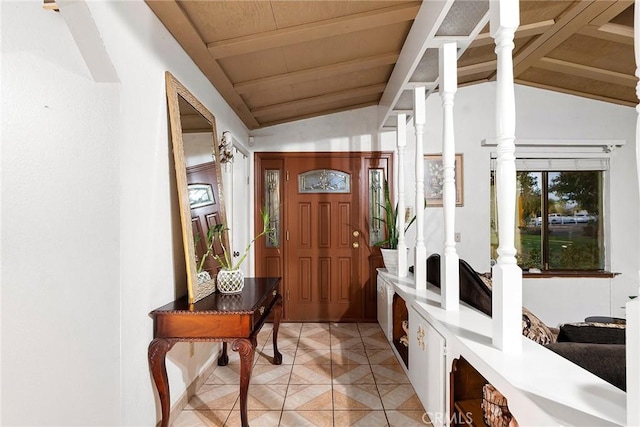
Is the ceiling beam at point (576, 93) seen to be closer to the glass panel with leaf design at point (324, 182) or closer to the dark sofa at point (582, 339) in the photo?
the glass panel with leaf design at point (324, 182)

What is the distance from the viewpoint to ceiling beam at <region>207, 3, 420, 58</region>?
7.63ft

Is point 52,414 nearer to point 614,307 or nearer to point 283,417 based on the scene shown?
point 283,417

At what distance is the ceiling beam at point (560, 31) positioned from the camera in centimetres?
271

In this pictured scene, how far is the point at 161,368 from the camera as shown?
1.89 m

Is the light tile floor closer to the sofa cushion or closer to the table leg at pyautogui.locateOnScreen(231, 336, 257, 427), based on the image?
the table leg at pyautogui.locateOnScreen(231, 336, 257, 427)

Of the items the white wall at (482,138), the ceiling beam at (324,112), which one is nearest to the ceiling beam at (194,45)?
the ceiling beam at (324,112)

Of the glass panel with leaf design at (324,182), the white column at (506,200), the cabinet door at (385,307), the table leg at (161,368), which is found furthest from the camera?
the glass panel with leaf design at (324,182)

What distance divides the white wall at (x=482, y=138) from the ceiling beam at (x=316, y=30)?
2041 mm

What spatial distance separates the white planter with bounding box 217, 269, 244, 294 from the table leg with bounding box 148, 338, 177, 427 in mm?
549

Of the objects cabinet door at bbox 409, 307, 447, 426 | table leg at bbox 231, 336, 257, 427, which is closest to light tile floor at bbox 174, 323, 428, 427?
cabinet door at bbox 409, 307, 447, 426

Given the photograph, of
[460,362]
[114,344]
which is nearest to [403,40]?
[460,362]

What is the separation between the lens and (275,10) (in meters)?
2.11

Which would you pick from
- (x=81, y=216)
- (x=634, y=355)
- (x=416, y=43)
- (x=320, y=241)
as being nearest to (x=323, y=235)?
(x=320, y=241)

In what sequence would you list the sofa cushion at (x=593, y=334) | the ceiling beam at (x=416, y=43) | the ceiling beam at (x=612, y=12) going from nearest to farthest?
the sofa cushion at (x=593, y=334) < the ceiling beam at (x=416, y=43) < the ceiling beam at (x=612, y=12)
